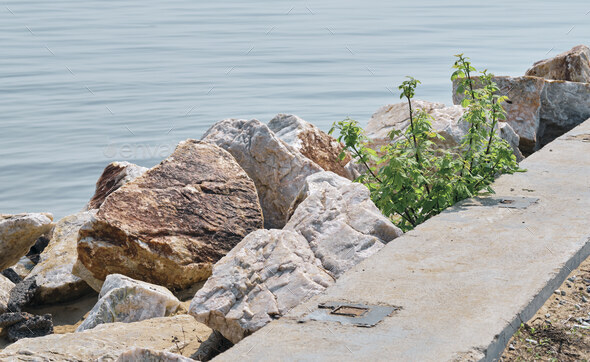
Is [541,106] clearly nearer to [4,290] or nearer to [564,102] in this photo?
[564,102]

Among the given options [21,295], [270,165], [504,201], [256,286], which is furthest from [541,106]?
[21,295]

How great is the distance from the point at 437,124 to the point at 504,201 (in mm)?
1912

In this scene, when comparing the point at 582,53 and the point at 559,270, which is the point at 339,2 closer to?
the point at 582,53

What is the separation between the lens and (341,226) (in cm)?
475

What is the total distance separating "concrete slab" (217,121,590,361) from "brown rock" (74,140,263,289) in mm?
1564

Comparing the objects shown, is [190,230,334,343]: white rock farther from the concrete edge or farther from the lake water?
the lake water

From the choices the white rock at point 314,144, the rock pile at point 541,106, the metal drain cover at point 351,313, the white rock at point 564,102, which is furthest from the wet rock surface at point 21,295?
the white rock at point 564,102

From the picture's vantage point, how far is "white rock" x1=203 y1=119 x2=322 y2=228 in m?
6.53

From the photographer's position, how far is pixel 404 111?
763 centimetres

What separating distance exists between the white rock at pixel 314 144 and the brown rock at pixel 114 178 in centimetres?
131

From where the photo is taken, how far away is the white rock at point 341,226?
4.51m

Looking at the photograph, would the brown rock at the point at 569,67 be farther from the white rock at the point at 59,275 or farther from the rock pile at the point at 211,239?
the white rock at the point at 59,275

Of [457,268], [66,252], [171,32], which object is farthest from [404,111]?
[171,32]

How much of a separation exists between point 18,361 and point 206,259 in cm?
178
